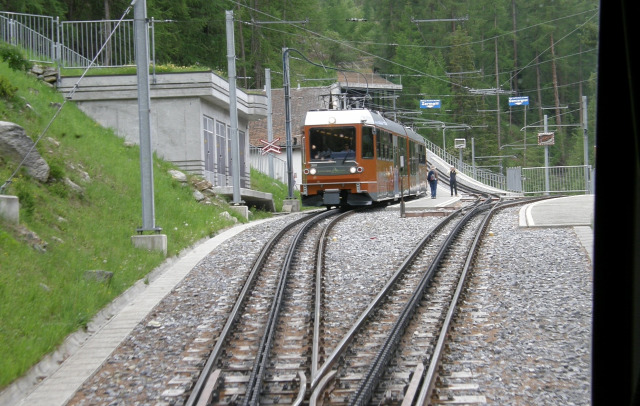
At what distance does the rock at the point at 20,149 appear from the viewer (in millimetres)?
14547

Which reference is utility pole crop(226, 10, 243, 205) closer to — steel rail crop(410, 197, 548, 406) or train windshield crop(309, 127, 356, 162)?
train windshield crop(309, 127, 356, 162)

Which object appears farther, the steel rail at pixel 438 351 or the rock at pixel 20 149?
the rock at pixel 20 149

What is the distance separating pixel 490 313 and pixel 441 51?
73.0 metres

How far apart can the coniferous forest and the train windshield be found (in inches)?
731

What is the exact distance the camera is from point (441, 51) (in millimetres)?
80688

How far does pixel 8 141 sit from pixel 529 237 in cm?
1040

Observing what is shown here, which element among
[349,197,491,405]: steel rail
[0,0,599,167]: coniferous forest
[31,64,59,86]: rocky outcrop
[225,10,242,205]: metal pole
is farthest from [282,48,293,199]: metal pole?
[349,197,491,405]: steel rail

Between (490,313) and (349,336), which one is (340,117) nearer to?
(490,313)

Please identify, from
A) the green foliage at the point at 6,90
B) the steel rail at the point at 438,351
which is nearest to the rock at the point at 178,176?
the green foliage at the point at 6,90

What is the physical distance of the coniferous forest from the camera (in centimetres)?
5194

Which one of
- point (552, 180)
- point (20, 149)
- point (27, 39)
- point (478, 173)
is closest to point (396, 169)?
point (27, 39)

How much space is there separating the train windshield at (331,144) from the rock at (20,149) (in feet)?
39.5

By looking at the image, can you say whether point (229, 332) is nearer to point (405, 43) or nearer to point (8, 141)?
point (8, 141)

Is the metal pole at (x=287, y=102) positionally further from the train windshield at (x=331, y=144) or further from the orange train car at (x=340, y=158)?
the train windshield at (x=331, y=144)
